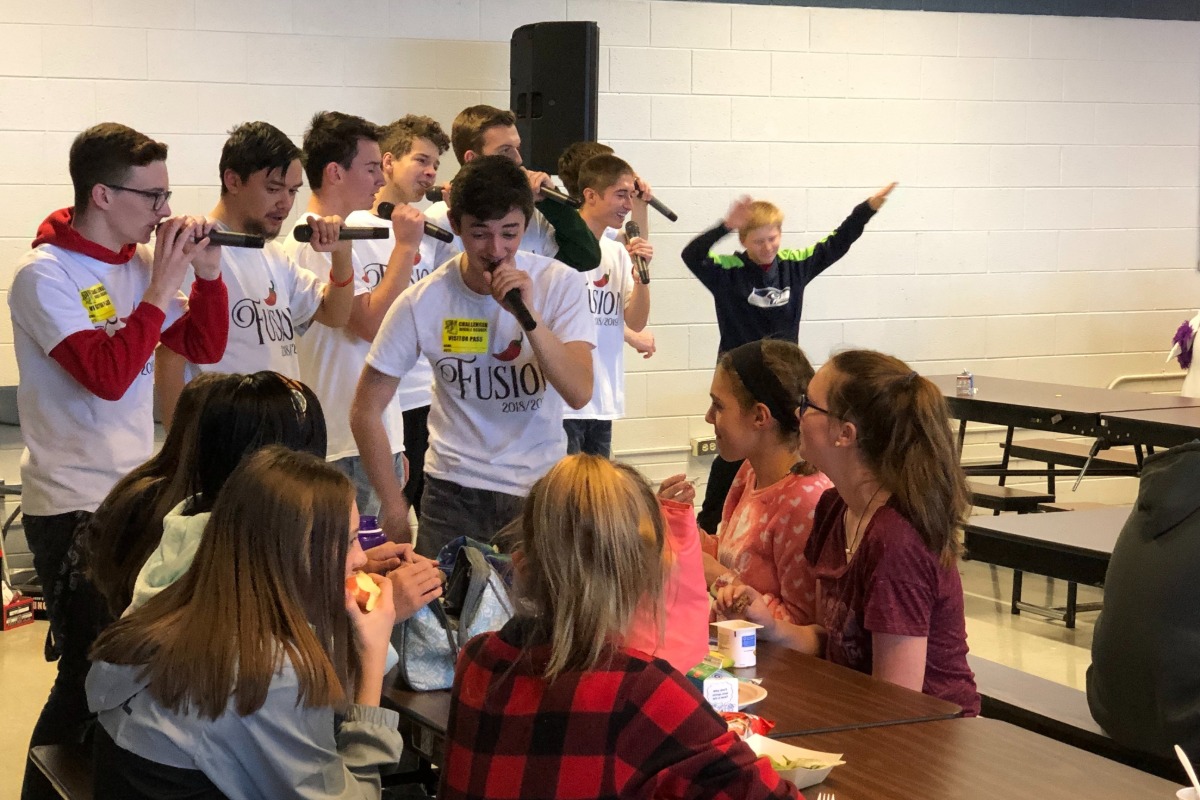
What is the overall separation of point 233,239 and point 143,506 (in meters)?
0.93

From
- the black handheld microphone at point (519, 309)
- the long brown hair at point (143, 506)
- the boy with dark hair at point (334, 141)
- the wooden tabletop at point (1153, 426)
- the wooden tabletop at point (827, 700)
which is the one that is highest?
the boy with dark hair at point (334, 141)

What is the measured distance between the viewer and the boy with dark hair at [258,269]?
302cm

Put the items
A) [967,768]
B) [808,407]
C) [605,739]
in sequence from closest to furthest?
1. [605,739]
2. [967,768]
3. [808,407]

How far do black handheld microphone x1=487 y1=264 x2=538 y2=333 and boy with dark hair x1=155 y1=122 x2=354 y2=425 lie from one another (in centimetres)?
63

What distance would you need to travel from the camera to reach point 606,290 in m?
4.39

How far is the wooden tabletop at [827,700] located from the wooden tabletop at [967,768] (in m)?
0.03

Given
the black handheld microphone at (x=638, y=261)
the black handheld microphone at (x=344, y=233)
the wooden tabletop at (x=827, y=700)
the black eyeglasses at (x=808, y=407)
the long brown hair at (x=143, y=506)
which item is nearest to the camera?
the wooden tabletop at (x=827, y=700)

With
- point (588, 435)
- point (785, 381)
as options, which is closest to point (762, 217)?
point (588, 435)

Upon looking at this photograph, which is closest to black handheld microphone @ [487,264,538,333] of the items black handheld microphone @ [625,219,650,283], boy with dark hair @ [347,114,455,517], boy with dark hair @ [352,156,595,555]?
boy with dark hair @ [352,156,595,555]

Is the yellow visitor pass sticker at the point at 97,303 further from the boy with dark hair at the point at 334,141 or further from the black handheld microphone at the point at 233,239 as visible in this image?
the boy with dark hair at the point at 334,141

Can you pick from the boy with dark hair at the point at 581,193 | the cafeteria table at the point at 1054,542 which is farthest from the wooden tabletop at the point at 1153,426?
the boy with dark hair at the point at 581,193

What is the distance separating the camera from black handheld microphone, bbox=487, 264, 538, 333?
108 inches

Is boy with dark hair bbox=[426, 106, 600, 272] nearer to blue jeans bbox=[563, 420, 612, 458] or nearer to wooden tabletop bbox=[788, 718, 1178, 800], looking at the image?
blue jeans bbox=[563, 420, 612, 458]

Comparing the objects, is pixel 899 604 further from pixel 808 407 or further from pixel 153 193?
pixel 153 193
